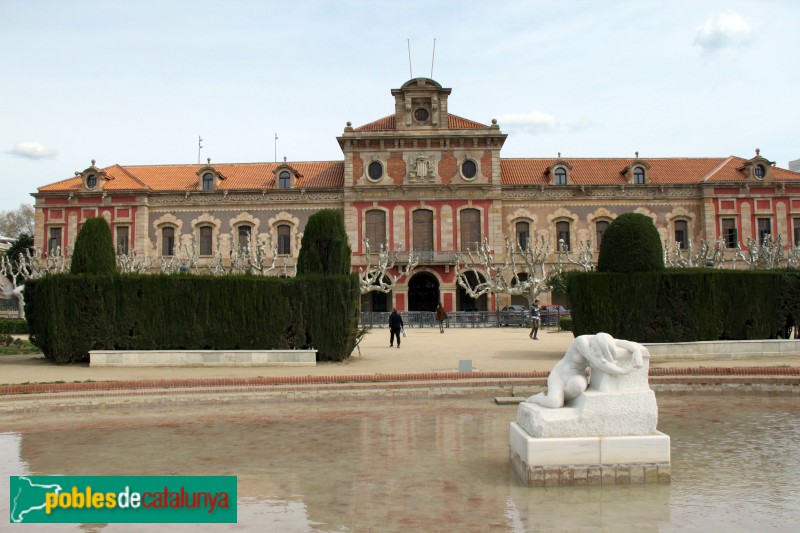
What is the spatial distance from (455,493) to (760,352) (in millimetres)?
14788

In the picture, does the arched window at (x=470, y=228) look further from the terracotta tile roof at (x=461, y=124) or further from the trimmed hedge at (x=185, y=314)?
the trimmed hedge at (x=185, y=314)

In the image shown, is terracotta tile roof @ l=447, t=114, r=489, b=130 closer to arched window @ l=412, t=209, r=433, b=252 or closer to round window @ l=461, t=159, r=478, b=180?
round window @ l=461, t=159, r=478, b=180

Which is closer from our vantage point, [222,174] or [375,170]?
[375,170]

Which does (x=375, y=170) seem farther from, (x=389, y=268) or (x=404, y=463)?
Result: (x=404, y=463)

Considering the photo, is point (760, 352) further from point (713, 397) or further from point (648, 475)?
point (648, 475)

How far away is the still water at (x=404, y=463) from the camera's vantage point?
5887mm

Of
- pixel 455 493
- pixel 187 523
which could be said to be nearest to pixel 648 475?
pixel 455 493

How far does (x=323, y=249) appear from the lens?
1956cm

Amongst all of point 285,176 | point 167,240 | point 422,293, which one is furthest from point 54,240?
point 422,293

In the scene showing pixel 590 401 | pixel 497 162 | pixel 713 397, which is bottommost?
pixel 713 397

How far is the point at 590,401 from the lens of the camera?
7.11 metres

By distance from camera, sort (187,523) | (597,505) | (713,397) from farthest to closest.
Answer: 1. (713,397)
2. (597,505)
3. (187,523)

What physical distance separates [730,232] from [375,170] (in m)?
23.4

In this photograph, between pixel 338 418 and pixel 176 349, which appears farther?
pixel 176 349
